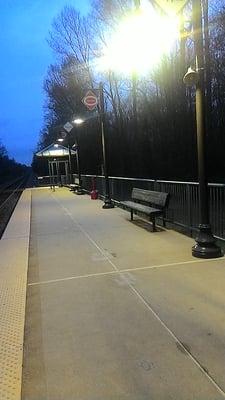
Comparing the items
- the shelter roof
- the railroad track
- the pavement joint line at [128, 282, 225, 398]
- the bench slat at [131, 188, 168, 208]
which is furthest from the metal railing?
the shelter roof

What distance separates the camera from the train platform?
3838 mm

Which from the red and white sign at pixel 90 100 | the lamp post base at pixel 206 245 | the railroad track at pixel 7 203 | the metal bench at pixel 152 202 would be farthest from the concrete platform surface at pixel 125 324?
the red and white sign at pixel 90 100

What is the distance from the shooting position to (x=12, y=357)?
4449mm

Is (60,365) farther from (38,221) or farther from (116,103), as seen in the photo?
(116,103)

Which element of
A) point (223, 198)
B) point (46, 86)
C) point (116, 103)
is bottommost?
point (223, 198)

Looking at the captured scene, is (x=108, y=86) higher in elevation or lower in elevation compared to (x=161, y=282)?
higher

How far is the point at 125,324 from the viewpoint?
511cm

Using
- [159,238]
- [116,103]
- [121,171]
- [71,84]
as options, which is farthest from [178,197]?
[71,84]

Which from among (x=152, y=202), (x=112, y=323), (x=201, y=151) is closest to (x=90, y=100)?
(x=152, y=202)

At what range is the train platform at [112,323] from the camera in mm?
3838

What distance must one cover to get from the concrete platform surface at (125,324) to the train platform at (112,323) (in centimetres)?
1

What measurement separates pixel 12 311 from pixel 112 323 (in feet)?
4.20

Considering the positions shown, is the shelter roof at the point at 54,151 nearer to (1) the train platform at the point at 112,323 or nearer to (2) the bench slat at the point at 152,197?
(2) the bench slat at the point at 152,197

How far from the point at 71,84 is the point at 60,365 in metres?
40.7
